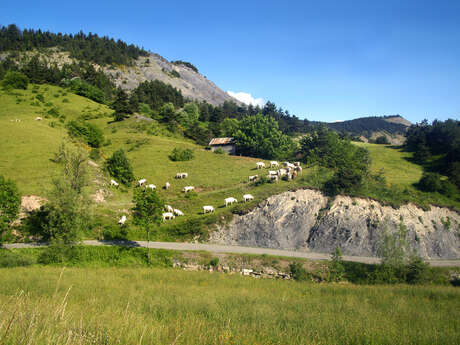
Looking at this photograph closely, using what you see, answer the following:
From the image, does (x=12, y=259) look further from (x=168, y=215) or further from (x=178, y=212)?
(x=178, y=212)

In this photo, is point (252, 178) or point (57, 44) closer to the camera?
point (252, 178)

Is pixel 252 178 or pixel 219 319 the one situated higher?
pixel 252 178

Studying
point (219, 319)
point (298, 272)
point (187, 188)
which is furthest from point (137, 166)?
point (219, 319)

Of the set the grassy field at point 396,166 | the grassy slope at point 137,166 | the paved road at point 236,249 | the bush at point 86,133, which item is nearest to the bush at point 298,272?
the paved road at point 236,249

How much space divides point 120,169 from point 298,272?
35.6 m

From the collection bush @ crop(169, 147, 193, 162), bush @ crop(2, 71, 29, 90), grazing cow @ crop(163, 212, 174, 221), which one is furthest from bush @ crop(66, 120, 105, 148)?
bush @ crop(2, 71, 29, 90)

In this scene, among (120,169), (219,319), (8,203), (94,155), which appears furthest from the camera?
(94,155)

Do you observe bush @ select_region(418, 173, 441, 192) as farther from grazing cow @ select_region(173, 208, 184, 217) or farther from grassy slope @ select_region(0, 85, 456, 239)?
grazing cow @ select_region(173, 208, 184, 217)

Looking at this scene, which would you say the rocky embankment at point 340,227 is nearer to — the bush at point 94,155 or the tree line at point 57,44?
the bush at point 94,155

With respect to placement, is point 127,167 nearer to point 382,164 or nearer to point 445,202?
point 445,202

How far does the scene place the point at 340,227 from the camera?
3441 centimetres

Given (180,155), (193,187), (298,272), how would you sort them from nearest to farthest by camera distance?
1. (298,272)
2. (193,187)
3. (180,155)

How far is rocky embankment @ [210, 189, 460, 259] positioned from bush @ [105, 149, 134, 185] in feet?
Answer: 72.9

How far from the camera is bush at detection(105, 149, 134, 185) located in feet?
152
